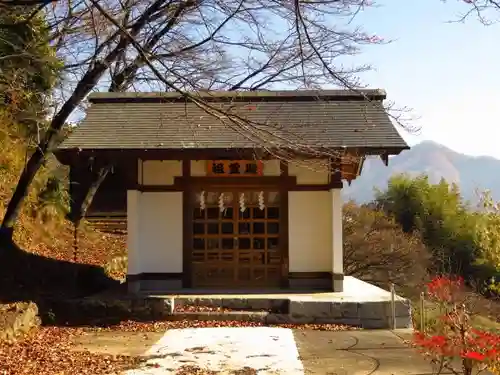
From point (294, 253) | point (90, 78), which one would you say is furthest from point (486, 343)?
point (90, 78)

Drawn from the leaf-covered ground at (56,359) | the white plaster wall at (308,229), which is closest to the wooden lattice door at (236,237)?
the white plaster wall at (308,229)

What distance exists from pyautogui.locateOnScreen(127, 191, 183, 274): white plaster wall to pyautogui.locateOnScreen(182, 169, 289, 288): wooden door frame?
135mm

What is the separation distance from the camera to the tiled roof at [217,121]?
1175 cm

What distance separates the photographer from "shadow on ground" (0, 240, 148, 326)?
10.8m

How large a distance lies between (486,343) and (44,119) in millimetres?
13553

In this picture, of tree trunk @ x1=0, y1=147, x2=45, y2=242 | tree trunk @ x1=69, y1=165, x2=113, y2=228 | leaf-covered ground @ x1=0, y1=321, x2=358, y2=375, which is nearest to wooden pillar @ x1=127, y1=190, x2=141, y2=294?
leaf-covered ground @ x1=0, y1=321, x2=358, y2=375

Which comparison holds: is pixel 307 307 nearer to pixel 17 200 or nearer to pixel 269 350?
pixel 269 350

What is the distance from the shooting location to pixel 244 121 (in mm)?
5359

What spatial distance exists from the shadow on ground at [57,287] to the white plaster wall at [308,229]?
144 inches

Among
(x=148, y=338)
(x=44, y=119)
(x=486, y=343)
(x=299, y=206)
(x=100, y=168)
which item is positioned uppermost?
(x=44, y=119)

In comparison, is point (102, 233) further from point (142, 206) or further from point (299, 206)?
point (299, 206)

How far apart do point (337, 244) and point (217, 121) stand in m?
3.65

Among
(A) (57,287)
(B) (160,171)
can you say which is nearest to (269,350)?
(B) (160,171)

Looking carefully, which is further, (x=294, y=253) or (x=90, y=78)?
(x=90, y=78)
